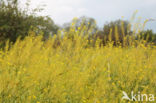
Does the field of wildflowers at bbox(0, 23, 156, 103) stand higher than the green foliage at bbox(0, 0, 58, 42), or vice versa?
the green foliage at bbox(0, 0, 58, 42)

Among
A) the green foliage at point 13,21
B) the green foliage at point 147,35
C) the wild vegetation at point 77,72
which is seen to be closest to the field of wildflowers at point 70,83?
the wild vegetation at point 77,72

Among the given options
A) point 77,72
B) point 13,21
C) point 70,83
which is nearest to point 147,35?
point 77,72

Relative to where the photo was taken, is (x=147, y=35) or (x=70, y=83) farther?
(x=147, y=35)

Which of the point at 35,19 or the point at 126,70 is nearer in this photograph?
the point at 126,70

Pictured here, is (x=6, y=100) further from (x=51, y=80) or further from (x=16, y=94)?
(x=51, y=80)

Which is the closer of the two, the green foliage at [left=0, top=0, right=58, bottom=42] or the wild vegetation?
the wild vegetation

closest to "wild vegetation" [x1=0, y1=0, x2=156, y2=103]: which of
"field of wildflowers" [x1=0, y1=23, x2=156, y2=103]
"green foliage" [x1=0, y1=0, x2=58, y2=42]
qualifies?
"field of wildflowers" [x1=0, y1=23, x2=156, y2=103]

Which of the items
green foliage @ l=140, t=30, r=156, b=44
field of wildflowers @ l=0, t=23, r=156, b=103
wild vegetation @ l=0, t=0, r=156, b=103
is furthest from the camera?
green foliage @ l=140, t=30, r=156, b=44

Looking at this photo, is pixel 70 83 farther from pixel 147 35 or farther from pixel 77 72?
pixel 147 35

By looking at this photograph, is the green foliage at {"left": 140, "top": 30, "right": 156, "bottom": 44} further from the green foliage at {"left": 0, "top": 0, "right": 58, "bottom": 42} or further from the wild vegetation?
the green foliage at {"left": 0, "top": 0, "right": 58, "bottom": 42}

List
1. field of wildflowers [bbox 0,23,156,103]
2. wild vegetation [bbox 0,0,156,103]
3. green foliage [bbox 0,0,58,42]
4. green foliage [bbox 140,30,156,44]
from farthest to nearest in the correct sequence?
green foliage [bbox 0,0,58,42] → green foliage [bbox 140,30,156,44] → wild vegetation [bbox 0,0,156,103] → field of wildflowers [bbox 0,23,156,103]

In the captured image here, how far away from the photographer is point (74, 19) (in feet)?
14.0

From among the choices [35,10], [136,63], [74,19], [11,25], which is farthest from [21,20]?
[136,63]

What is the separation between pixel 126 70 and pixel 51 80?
1.63 metres
